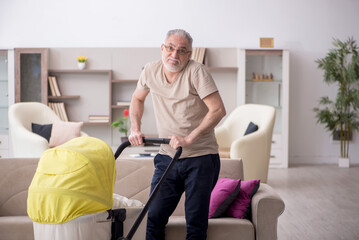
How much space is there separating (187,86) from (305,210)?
2.84 meters

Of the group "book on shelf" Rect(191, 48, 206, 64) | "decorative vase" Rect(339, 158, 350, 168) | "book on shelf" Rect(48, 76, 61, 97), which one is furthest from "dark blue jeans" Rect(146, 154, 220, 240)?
"decorative vase" Rect(339, 158, 350, 168)

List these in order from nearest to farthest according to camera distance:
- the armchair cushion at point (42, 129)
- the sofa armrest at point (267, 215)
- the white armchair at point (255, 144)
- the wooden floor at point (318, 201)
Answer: the sofa armrest at point (267, 215) → the wooden floor at point (318, 201) → the white armchair at point (255, 144) → the armchair cushion at point (42, 129)

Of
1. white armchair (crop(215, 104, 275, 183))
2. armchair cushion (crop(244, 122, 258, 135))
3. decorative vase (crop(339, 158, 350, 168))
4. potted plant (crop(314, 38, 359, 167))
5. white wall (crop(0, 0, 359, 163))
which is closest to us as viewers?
white armchair (crop(215, 104, 275, 183))

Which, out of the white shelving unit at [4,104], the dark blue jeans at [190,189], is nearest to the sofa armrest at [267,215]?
the dark blue jeans at [190,189]

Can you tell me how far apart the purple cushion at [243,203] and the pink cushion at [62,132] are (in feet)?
12.2

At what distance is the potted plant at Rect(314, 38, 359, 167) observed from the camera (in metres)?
7.54

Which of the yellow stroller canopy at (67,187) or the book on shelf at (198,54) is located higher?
the book on shelf at (198,54)

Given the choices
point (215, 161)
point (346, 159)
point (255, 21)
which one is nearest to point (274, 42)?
point (255, 21)

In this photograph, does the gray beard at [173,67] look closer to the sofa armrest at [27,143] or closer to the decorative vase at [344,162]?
the sofa armrest at [27,143]

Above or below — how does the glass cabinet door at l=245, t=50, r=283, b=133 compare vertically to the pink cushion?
above

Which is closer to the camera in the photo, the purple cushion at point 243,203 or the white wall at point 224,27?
the purple cushion at point 243,203

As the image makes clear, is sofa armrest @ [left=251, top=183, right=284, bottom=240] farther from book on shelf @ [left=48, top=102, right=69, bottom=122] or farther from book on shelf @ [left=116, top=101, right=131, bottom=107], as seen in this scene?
book on shelf @ [left=48, top=102, right=69, bottom=122]

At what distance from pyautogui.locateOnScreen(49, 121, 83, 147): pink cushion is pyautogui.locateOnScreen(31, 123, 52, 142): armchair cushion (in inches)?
2.2

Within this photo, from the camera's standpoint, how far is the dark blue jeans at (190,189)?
2.48 meters
